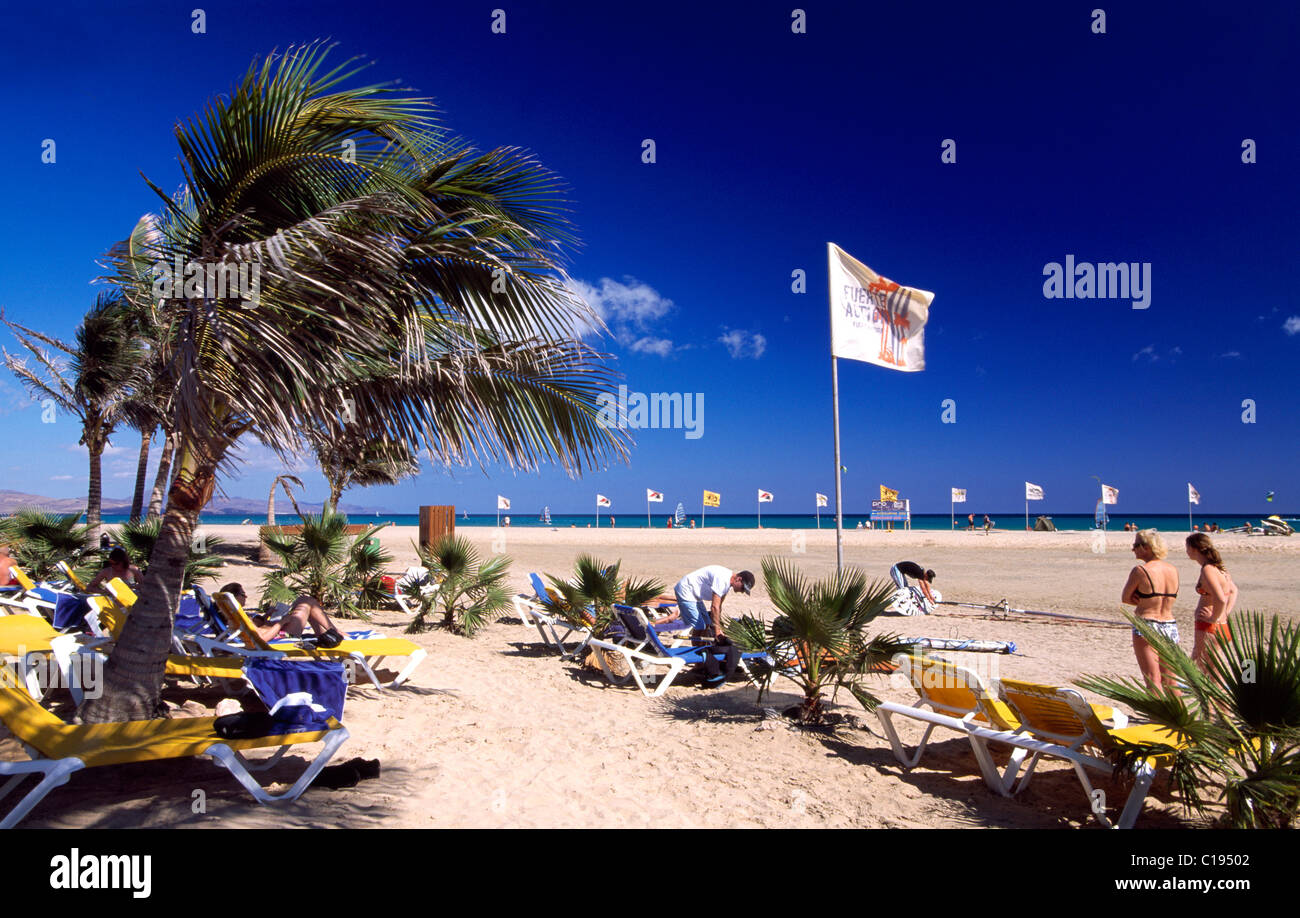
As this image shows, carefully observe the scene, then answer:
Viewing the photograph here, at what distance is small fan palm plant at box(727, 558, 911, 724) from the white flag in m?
3.58

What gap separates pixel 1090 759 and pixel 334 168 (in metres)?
5.46

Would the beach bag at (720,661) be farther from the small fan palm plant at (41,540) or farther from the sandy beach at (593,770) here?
the small fan palm plant at (41,540)

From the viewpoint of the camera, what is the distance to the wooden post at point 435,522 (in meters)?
15.1

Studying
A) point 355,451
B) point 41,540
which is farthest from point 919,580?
point 41,540

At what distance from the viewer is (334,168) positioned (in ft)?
13.7

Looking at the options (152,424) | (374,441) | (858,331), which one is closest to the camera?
(374,441)

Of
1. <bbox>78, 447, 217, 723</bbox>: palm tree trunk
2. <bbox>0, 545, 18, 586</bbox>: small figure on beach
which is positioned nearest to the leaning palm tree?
<bbox>78, 447, 217, 723</bbox>: palm tree trunk

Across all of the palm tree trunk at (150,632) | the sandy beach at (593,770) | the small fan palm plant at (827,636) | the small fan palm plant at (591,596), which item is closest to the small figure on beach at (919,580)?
the sandy beach at (593,770)

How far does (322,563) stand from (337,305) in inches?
256

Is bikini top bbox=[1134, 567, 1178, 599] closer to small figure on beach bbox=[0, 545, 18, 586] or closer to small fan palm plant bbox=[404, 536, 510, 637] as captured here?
small fan palm plant bbox=[404, 536, 510, 637]

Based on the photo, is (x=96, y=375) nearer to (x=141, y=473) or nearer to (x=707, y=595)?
(x=141, y=473)

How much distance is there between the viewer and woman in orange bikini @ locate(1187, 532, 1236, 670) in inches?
204
